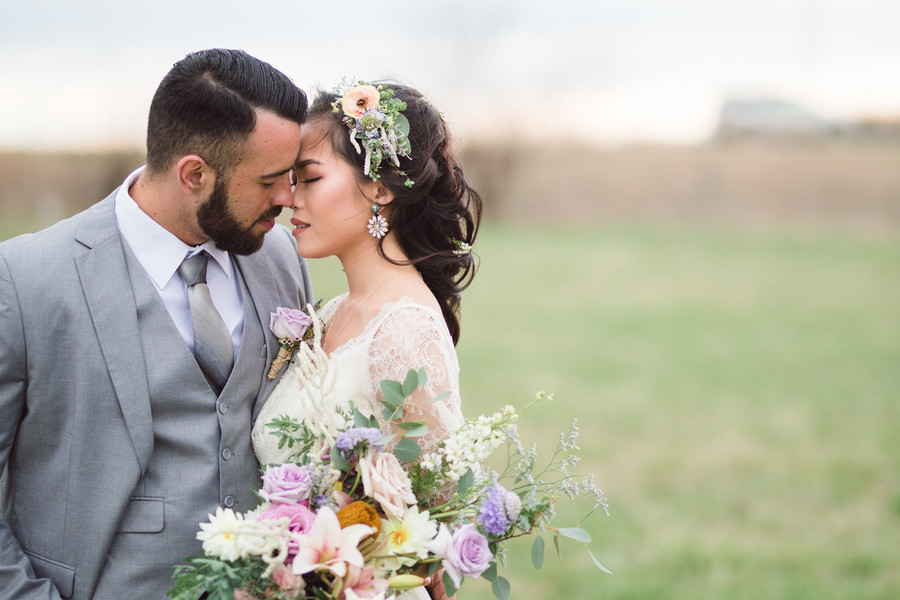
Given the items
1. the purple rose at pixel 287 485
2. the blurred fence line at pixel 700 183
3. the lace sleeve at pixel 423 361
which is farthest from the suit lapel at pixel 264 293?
the blurred fence line at pixel 700 183

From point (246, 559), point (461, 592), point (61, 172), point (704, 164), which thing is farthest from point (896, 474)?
point (704, 164)

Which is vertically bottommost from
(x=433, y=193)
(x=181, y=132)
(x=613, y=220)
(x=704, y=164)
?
(x=613, y=220)

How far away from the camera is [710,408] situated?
892 centimetres

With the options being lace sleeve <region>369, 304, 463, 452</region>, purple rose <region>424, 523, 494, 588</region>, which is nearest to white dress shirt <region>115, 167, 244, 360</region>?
lace sleeve <region>369, 304, 463, 452</region>

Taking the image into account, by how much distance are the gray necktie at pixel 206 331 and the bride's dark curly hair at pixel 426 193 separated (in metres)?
0.66

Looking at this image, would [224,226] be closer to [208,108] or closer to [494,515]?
[208,108]

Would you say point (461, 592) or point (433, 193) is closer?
point (433, 193)

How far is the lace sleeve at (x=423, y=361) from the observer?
2652 millimetres

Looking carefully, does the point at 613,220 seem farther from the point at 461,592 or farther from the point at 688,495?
the point at 461,592

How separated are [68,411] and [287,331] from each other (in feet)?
2.34

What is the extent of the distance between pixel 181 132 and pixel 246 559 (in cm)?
139

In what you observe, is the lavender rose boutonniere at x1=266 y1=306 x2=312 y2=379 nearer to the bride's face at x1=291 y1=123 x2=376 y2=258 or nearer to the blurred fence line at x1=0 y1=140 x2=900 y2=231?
the bride's face at x1=291 y1=123 x2=376 y2=258

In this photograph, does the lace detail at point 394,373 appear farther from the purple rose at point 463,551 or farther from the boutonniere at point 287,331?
the purple rose at point 463,551

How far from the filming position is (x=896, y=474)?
6.97 metres
